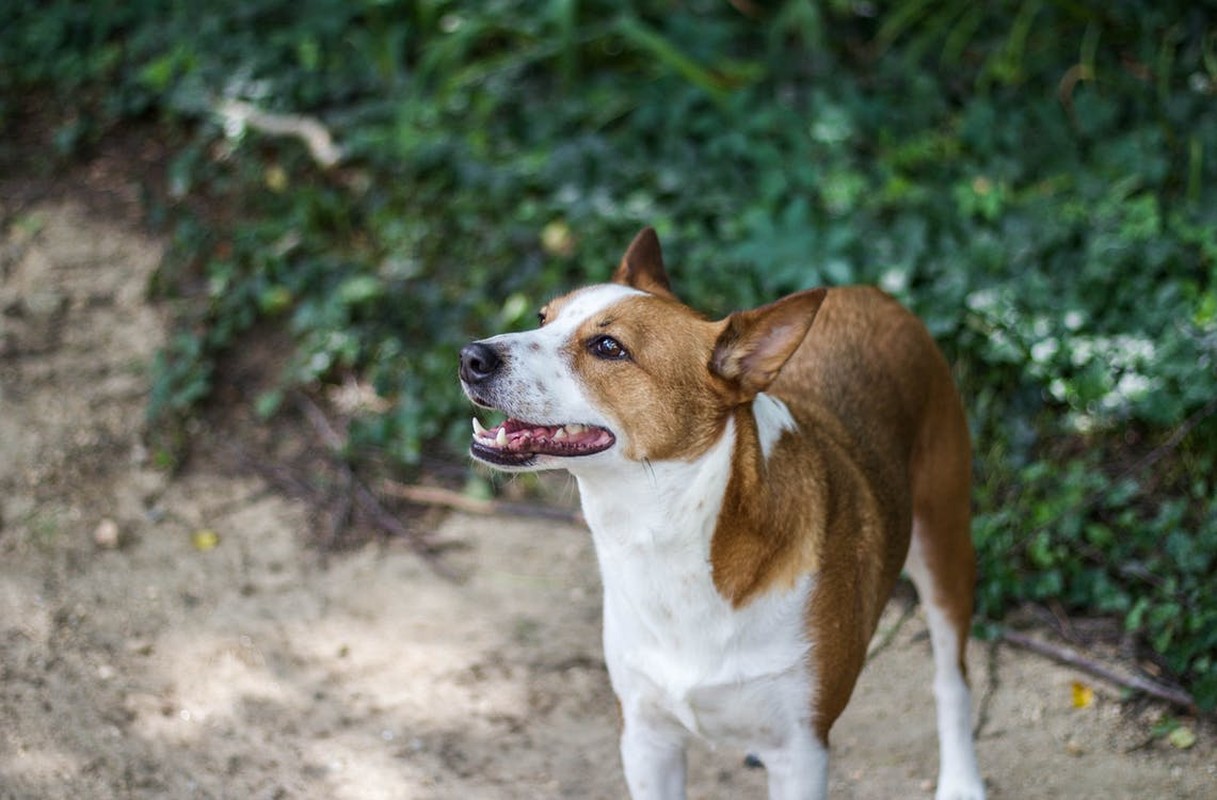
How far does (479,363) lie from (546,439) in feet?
0.77

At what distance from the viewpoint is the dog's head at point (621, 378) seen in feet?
9.86

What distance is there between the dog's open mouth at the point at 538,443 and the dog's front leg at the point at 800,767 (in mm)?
892

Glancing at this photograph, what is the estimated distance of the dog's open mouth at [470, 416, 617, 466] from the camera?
3008 millimetres

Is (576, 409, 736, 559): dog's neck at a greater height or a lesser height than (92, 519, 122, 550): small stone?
greater

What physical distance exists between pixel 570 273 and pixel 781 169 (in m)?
1.13

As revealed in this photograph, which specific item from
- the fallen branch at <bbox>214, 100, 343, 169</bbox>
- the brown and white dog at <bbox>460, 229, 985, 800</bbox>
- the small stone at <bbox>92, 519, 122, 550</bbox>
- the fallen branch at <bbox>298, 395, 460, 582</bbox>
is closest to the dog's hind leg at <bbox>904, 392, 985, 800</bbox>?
the brown and white dog at <bbox>460, 229, 985, 800</bbox>

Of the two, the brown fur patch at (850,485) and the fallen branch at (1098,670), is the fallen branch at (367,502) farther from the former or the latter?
the fallen branch at (1098,670)

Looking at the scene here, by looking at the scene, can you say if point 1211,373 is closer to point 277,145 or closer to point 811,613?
point 811,613

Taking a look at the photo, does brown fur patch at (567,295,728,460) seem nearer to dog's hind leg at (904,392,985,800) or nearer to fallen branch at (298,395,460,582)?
dog's hind leg at (904,392,985,800)

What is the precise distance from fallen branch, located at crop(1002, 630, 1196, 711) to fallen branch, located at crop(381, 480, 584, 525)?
1747 mm

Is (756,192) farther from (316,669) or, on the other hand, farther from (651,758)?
(651,758)

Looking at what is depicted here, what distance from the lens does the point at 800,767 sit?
10.5ft

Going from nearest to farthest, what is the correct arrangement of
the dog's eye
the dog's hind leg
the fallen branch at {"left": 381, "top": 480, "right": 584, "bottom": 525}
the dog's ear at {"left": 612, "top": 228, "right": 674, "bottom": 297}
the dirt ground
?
the dog's eye → the dog's ear at {"left": 612, "top": 228, "right": 674, "bottom": 297} → the dog's hind leg → the dirt ground → the fallen branch at {"left": 381, "top": 480, "right": 584, "bottom": 525}

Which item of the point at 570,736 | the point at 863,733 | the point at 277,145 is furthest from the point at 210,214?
the point at 863,733
